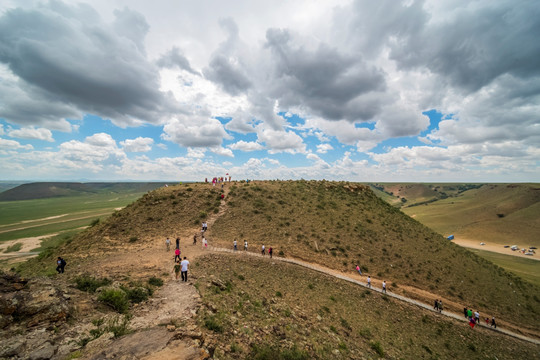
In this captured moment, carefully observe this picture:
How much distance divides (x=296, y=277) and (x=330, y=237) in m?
12.3

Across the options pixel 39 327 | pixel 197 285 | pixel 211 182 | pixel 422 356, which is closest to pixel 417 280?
pixel 422 356

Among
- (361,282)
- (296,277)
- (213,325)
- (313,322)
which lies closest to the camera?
(213,325)

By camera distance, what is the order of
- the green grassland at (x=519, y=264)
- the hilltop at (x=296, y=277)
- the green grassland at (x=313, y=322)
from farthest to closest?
the green grassland at (x=519, y=264), the hilltop at (x=296, y=277), the green grassland at (x=313, y=322)

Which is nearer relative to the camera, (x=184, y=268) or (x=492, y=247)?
(x=184, y=268)

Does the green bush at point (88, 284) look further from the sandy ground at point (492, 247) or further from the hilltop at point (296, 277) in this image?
the sandy ground at point (492, 247)

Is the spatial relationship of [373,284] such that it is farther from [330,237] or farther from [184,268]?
[184,268]

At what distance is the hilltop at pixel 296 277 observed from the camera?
478 inches

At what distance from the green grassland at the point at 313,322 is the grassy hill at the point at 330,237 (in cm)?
454

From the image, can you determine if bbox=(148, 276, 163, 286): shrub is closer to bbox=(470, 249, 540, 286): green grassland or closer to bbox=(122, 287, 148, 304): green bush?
bbox=(122, 287, 148, 304): green bush

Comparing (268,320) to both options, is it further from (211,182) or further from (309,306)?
(211,182)

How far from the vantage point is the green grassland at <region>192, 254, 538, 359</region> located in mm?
11312

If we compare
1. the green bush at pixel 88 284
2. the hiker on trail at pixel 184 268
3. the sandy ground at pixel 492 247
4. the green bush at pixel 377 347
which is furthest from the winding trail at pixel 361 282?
the sandy ground at pixel 492 247

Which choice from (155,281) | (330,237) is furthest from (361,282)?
(155,281)

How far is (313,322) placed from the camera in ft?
51.8
